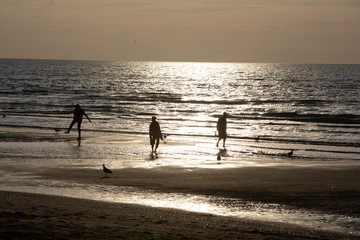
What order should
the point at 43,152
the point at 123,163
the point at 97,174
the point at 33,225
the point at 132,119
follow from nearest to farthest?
the point at 33,225, the point at 97,174, the point at 123,163, the point at 43,152, the point at 132,119

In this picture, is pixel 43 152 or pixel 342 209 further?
pixel 43 152

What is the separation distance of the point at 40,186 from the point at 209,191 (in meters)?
4.61

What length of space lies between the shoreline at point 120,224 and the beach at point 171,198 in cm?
2

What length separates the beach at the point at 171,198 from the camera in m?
10.2

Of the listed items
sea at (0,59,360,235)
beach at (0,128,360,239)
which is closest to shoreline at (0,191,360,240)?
beach at (0,128,360,239)

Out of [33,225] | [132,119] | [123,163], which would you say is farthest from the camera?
[132,119]

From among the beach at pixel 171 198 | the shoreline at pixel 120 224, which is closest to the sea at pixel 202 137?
the beach at pixel 171 198

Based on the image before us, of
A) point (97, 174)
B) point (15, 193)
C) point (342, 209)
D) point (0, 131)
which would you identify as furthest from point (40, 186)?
point (0, 131)

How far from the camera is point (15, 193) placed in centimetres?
1341

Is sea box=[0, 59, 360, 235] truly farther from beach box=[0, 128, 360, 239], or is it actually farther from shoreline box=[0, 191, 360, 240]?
shoreline box=[0, 191, 360, 240]

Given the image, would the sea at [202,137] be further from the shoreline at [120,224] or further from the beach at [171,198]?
the shoreline at [120,224]

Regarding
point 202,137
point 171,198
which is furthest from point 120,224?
point 202,137

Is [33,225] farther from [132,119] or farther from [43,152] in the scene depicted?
[132,119]

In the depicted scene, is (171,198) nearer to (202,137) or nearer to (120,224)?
(120,224)
